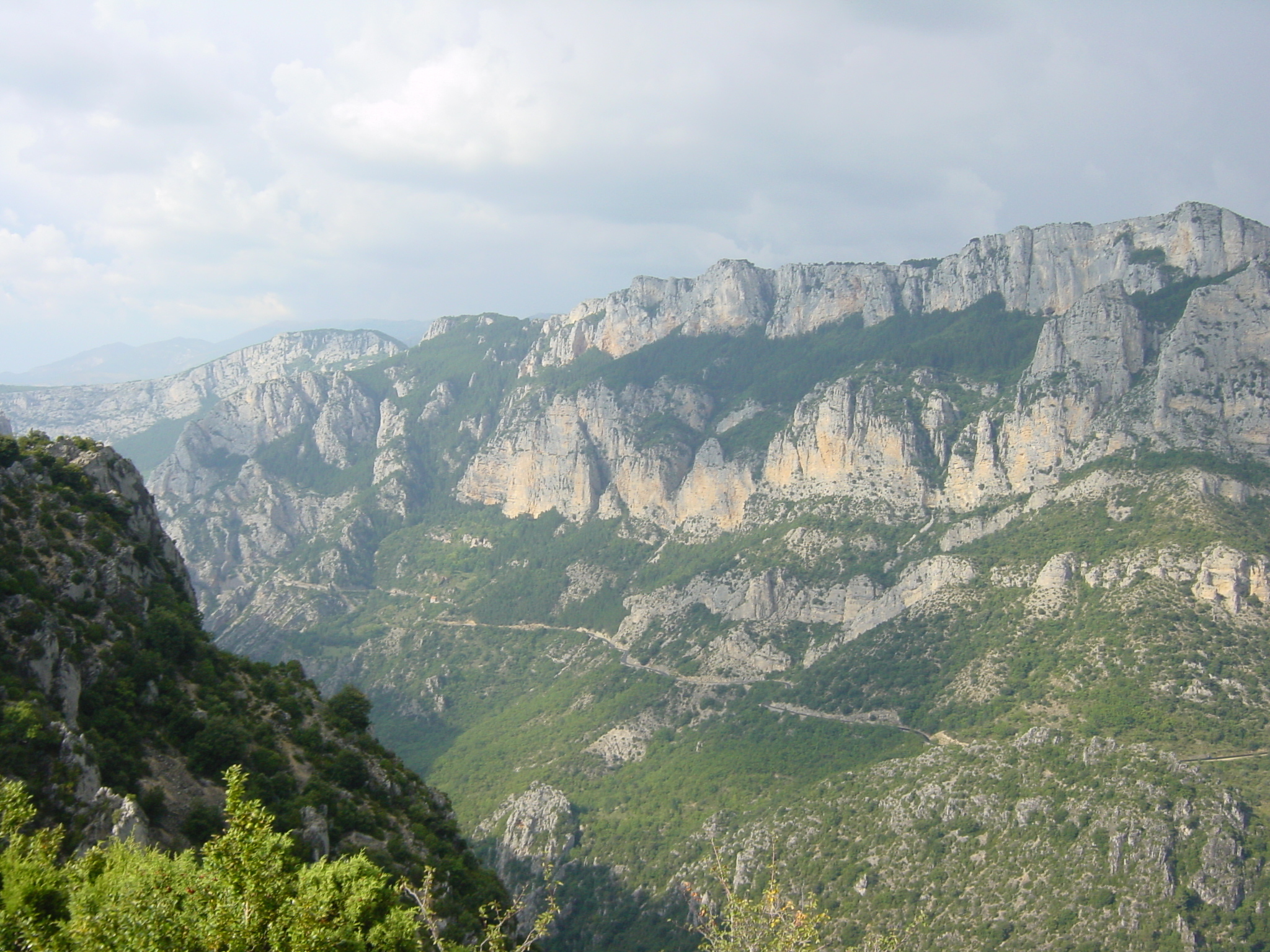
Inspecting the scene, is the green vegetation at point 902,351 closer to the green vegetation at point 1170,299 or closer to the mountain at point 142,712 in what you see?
the green vegetation at point 1170,299

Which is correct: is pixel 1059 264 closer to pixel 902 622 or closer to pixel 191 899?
pixel 902 622

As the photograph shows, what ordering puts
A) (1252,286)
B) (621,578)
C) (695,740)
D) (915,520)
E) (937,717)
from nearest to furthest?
(937,717) → (695,740) → (1252,286) → (915,520) → (621,578)

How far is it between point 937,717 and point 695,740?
31434mm

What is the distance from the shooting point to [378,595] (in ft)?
614

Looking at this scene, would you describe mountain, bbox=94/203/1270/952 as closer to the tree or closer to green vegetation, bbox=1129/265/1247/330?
green vegetation, bbox=1129/265/1247/330

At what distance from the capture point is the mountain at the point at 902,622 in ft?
220

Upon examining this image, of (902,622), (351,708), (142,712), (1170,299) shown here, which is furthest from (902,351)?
(142,712)

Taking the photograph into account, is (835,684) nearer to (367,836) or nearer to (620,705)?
(620,705)

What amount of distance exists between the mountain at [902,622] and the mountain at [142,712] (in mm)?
37723

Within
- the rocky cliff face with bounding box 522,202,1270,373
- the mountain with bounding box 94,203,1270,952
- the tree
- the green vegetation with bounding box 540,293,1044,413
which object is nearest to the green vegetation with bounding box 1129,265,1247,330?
the mountain with bounding box 94,203,1270,952

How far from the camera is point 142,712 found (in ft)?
108

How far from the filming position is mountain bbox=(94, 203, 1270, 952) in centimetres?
6712

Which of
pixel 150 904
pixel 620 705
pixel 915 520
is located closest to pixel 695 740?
pixel 620 705

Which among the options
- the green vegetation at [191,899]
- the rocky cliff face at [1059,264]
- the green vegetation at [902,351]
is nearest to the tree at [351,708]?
the green vegetation at [191,899]
